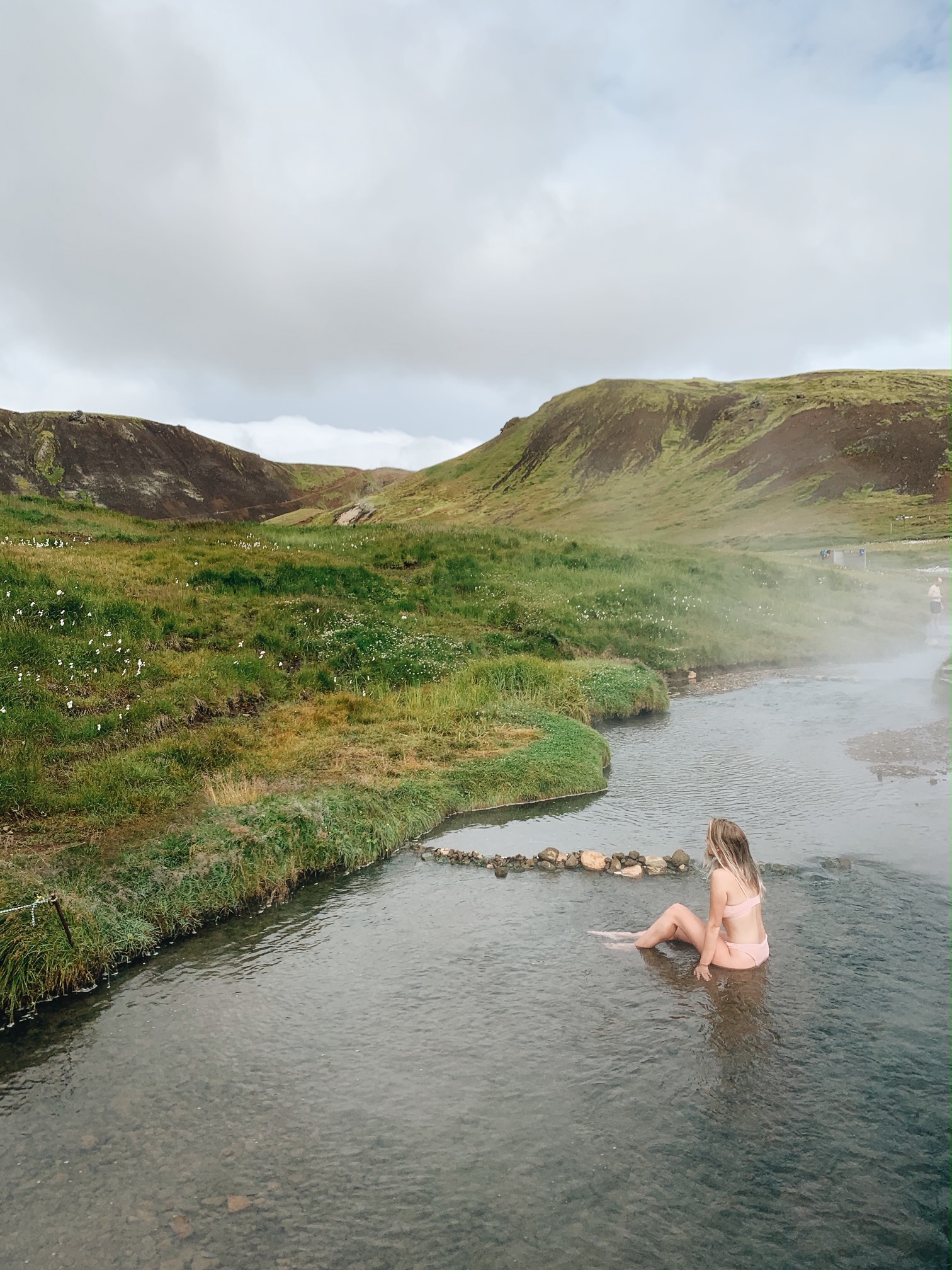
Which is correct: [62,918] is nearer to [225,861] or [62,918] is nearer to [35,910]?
[35,910]

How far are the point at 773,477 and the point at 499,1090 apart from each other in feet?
509

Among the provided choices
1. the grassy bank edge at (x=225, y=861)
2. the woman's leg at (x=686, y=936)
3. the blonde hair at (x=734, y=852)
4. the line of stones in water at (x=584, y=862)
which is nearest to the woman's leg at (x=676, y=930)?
the woman's leg at (x=686, y=936)

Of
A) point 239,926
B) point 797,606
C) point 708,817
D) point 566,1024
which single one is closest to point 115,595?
point 239,926

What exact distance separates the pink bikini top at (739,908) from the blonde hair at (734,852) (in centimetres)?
20

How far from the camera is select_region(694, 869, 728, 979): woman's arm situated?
10.0m

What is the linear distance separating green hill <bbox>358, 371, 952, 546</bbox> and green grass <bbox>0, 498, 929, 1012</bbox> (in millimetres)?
70573

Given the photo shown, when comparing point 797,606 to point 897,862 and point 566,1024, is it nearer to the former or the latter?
point 897,862

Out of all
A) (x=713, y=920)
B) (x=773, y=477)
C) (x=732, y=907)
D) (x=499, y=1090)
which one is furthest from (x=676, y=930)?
(x=773, y=477)

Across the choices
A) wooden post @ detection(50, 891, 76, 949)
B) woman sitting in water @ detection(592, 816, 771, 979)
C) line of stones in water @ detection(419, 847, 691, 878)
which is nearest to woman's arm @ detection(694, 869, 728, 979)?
woman sitting in water @ detection(592, 816, 771, 979)

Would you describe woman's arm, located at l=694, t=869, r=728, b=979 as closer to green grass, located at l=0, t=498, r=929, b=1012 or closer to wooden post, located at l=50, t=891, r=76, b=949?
green grass, located at l=0, t=498, r=929, b=1012

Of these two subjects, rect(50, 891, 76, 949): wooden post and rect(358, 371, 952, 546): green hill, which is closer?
rect(50, 891, 76, 949): wooden post

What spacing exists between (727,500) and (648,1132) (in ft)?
484

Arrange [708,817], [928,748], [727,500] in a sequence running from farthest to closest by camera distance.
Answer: [727,500]
[928,748]
[708,817]

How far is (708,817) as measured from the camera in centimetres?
1655
